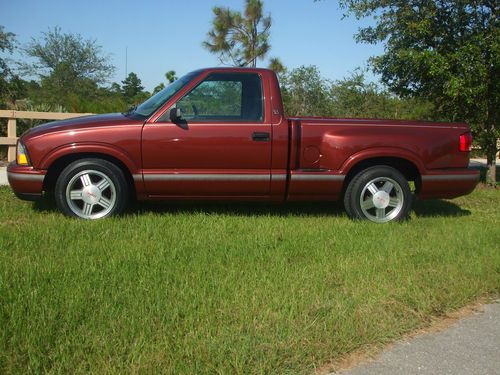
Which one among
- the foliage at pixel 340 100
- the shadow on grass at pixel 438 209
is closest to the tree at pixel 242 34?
the foliage at pixel 340 100

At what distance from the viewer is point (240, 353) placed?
9.11 feet

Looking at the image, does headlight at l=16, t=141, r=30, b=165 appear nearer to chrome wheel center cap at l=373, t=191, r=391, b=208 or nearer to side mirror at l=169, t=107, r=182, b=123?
side mirror at l=169, t=107, r=182, b=123

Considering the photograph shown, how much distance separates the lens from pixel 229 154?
5699 millimetres

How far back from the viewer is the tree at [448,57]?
9.17 metres

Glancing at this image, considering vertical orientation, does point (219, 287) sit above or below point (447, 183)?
below

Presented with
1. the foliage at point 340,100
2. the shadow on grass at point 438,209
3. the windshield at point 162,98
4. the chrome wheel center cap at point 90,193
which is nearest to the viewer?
the chrome wheel center cap at point 90,193

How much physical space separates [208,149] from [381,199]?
84.3 inches

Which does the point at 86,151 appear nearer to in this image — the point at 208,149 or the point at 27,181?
the point at 27,181

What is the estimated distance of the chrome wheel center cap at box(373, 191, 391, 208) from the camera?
6066 mm

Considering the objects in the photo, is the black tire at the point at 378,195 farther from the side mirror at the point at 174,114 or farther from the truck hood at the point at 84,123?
the truck hood at the point at 84,123

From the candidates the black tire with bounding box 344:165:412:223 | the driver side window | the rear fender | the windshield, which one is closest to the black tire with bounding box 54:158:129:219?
the windshield

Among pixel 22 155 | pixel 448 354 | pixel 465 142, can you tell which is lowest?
pixel 448 354

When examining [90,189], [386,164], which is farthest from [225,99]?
[386,164]

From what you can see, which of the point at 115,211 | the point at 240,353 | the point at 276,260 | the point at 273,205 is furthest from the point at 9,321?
the point at 273,205
